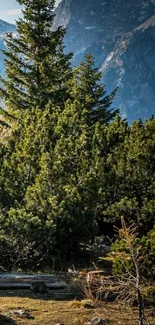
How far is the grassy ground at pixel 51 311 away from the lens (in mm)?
9258

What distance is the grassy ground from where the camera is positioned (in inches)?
364

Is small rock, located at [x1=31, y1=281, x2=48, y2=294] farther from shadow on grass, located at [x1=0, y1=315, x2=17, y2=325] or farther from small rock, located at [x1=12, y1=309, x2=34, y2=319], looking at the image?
shadow on grass, located at [x1=0, y1=315, x2=17, y2=325]

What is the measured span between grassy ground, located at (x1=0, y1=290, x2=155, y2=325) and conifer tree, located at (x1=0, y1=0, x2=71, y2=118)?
17.3 meters

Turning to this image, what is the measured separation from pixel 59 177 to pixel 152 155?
4612 mm

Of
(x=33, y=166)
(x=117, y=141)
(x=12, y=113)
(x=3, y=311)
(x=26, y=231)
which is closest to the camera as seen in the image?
(x=3, y=311)

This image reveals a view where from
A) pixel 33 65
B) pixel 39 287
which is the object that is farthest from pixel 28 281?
pixel 33 65

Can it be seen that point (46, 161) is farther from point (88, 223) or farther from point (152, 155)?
point (152, 155)

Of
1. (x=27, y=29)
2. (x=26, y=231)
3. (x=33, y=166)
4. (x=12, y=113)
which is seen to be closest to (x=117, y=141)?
(x=33, y=166)

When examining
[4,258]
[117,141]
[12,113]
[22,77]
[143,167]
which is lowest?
[4,258]

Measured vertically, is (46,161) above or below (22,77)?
below

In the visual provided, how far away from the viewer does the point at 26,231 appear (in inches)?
480

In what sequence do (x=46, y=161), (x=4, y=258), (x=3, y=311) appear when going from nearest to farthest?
(x=3, y=311) < (x=4, y=258) < (x=46, y=161)

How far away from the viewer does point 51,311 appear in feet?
32.4

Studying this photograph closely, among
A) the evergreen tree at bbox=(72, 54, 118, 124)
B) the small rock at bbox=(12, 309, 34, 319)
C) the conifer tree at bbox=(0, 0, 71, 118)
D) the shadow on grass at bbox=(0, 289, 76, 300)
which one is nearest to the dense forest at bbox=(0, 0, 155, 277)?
the shadow on grass at bbox=(0, 289, 76, 300)
